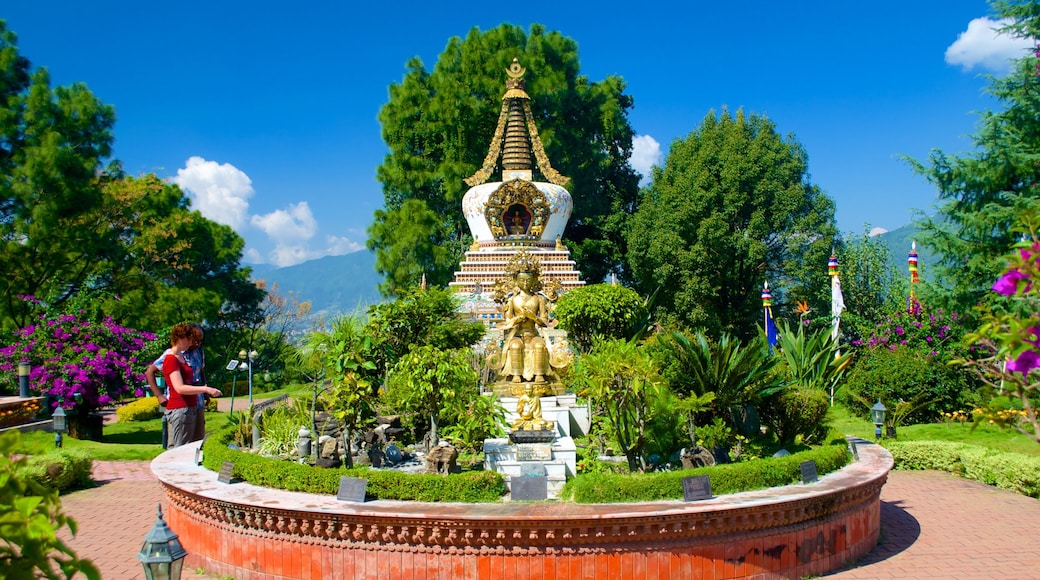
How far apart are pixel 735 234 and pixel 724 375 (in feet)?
56.3

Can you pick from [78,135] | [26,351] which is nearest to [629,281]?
[78,135]

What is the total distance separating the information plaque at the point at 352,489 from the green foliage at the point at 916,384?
12.9m

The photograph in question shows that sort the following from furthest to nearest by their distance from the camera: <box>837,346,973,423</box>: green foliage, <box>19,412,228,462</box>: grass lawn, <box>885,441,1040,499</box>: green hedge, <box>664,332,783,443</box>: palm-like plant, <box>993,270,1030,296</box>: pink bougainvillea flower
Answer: <box>837,346,973,423</box>: green foliage, <box>19,412,228,462</box>: grass lawn, <box>885,441,1040,499</box>: green hedge, <box>664,332,783,443</box>: palm-like plant, <box>993,270,1030,296</box>: pink bougainvillea flower

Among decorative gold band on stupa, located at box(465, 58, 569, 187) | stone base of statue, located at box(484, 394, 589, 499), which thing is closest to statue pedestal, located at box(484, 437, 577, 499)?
stone base of statue, located at box(484, 394, 589, 499)

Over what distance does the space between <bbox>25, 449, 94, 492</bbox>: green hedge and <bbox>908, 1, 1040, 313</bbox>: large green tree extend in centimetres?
1805

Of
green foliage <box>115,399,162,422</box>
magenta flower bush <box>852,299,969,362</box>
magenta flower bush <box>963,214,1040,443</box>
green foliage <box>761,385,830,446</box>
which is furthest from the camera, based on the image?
green foliage <box>115,399,162,422</box>

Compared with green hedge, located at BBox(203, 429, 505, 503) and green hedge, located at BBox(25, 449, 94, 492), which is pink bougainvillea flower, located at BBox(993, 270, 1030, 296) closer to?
green hedge, located at BBox(203, 429, 505, 503)

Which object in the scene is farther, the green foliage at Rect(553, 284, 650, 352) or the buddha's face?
the green foliage at Rect(553, 284, 650, 352)

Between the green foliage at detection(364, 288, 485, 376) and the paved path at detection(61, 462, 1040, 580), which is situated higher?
the green foliage at detection(364, 288, 485, 376)

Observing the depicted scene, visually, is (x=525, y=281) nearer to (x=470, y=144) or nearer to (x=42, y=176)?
(x=42, y=176)

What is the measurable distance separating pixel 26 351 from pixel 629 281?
77.1ft

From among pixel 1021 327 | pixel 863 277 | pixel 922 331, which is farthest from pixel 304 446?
pixel 863 277

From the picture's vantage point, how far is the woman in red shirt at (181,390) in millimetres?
11648

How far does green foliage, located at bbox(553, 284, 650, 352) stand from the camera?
17.9 metres
